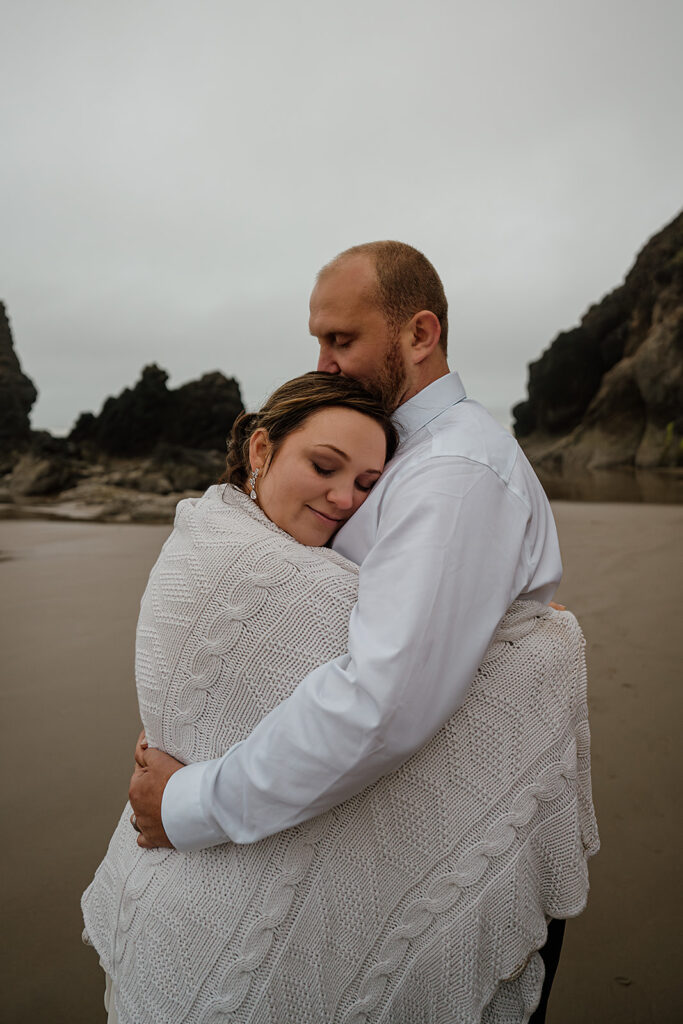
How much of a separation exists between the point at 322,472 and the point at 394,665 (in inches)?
21.6

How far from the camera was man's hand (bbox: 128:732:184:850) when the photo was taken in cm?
120

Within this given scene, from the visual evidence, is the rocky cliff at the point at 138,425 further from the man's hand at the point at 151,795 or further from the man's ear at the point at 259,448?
the man's hand at the point at 151,795

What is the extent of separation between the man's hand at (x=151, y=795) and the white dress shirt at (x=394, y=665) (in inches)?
2.0

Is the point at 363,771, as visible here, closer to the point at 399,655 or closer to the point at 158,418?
the point at 399,655

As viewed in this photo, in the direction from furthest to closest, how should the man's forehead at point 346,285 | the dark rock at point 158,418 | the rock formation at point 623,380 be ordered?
the dark rock at point 158,418
the rock formation at point 623,380
the man's forehead at point 346,285

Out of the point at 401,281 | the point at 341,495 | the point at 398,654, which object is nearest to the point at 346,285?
the point at 401,281

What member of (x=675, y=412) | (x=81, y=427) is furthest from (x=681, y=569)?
(x=81, y=427)

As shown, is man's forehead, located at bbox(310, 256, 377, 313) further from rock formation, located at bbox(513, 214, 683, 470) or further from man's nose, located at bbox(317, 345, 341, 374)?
rock formation, located at bbox(513, 214, 683, 470)

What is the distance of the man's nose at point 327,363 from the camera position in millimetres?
1755

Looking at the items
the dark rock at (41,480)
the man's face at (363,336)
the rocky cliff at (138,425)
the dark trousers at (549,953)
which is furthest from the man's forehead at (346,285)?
the rocky cliff at (138,425)

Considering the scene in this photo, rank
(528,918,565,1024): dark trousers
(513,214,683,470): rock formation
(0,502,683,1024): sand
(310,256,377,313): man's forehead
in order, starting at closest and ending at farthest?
1. (528,918,565,1024): dark trousers
2. (310,256,377,313): man's forehead
3. (0,502,683,1024): sand
4. (513,214,683,470): rock formation

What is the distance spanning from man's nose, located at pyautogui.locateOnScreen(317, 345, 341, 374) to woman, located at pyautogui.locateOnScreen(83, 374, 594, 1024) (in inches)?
24.5

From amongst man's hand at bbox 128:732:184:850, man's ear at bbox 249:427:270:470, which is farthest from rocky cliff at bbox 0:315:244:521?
man's hand at bbox 128:732:184:850

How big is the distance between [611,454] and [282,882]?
78.8 ft
